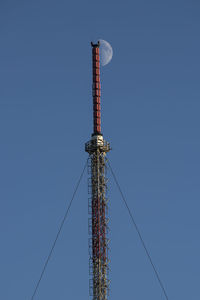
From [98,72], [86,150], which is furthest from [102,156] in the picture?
[98,72]

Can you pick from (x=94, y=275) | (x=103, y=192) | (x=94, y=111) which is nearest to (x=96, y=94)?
(x=94, y=111)

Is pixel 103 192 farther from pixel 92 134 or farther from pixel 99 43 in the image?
pixel 99 43

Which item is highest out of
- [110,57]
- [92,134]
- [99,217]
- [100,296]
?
[110,57]

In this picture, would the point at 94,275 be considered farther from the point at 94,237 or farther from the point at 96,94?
the point at 96,94

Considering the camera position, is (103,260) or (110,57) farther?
(110,57)

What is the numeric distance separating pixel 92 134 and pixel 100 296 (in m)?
26.6

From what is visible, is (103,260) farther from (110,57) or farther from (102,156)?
(110,57)

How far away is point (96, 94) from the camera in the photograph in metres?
192

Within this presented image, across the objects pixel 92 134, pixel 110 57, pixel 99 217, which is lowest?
pixel 99 217

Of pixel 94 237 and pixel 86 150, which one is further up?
pixel 86 150

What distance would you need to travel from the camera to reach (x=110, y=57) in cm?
19762

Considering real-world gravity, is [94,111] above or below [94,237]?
above

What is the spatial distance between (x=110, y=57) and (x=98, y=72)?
18.3ft

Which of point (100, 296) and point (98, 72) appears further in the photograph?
point (98, 72)
